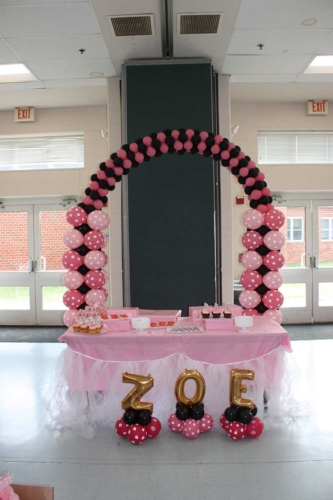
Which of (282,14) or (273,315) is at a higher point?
(282,14)

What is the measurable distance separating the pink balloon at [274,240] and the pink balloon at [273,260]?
0.19ft

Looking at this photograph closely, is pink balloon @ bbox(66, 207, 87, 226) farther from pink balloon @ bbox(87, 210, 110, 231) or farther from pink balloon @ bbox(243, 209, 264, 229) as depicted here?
pink balloon @ bbox(243, 209, 264, 229)

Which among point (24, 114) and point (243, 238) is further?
point (24, 114)

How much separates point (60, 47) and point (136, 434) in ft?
12.9

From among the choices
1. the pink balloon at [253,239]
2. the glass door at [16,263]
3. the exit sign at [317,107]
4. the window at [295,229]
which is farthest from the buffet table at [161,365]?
the exit sign at [317,107]

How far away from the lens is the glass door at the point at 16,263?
744 centimetres

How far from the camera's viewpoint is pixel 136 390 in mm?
3025

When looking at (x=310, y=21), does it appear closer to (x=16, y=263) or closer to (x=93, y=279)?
(x=93, y=279)

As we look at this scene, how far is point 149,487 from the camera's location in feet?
8.23

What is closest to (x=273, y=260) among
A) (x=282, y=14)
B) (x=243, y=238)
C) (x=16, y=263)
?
(x=243, y=238)

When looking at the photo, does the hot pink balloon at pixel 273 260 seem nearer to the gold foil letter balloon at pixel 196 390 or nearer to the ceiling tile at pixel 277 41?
the gold foil letter balloon at pixel 196 390

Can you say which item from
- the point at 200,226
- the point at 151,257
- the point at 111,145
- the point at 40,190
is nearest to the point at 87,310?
the point at 151,257

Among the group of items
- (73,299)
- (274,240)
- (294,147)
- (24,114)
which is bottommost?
(73,299)

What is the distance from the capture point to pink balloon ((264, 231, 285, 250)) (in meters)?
3.91
